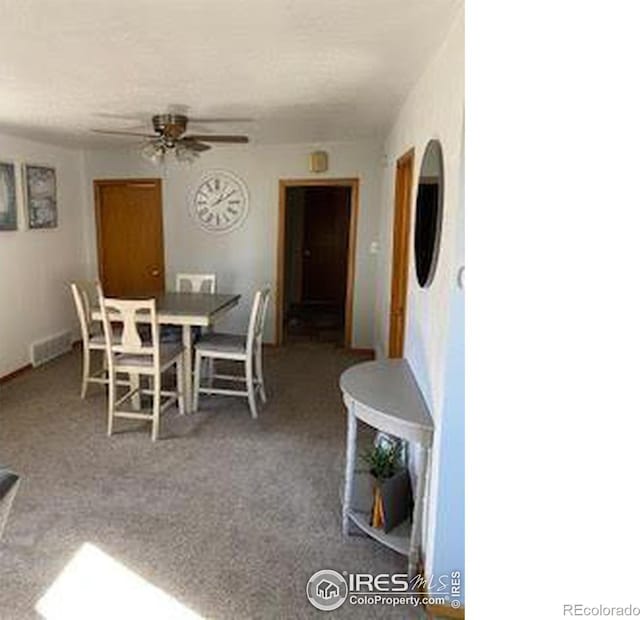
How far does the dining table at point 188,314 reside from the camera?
3451 millimetres

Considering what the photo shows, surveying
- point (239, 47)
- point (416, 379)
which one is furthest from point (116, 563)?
point (239, 47)

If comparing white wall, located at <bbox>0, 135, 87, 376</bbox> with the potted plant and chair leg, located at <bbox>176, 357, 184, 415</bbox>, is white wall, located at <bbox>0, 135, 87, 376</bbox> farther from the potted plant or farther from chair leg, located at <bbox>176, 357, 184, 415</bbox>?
the potted plant

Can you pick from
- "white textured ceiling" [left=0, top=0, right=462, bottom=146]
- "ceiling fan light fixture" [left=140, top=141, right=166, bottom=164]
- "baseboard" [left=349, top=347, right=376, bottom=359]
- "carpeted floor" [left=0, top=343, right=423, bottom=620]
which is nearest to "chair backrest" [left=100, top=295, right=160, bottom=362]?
"carpeted floor" [left=0, top=343, right=423, bottom=620]

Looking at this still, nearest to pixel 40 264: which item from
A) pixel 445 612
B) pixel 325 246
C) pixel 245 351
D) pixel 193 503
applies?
pixel 245 351

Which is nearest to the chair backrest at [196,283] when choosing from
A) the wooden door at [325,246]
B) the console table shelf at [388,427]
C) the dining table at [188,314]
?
the dining table at [188,314]

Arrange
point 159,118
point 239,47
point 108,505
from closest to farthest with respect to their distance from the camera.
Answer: point 239,47
point 108,505
point 159,118

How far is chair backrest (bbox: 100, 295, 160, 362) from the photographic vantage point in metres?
3.17

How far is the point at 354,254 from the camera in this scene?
17.0 feet

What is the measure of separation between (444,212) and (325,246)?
6172 millimetres

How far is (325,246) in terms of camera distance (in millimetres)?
8000

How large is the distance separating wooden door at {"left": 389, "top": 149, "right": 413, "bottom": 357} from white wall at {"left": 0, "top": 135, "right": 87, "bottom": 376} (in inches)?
136

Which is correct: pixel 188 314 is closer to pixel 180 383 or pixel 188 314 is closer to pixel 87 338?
pixel 180 383
